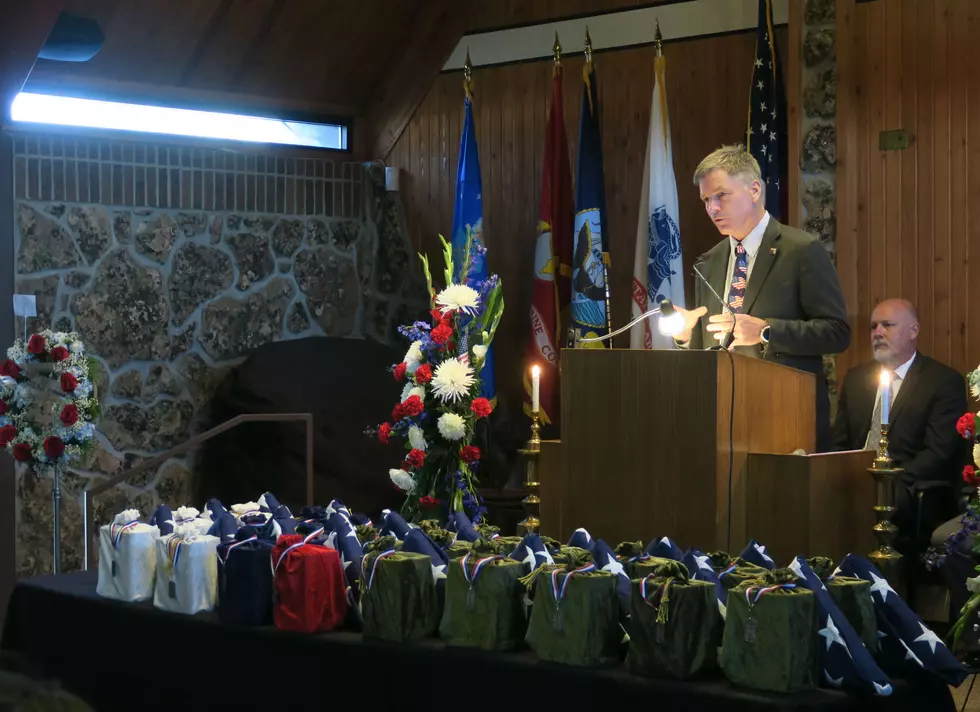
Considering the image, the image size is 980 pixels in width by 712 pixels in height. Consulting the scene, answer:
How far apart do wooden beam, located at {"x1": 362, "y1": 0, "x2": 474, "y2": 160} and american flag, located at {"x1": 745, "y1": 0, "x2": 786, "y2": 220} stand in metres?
1.82

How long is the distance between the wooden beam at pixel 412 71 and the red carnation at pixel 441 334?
308 cm

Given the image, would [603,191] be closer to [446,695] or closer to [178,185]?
[178,185]

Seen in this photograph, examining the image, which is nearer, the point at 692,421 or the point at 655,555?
the point at 655,555

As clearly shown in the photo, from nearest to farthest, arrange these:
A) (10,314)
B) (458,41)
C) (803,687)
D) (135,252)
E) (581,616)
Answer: (803,687), (581,616), (10,314), (135,252), (458,41)

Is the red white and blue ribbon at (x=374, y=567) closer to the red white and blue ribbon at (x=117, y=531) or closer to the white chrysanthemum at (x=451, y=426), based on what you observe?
the red white and blue ribbon at (x=117, y=531)

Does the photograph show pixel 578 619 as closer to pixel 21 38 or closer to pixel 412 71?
pixel 21 38

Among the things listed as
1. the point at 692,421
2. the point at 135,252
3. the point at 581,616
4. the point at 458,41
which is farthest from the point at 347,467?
the point at 581,616

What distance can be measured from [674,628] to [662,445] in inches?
29.0

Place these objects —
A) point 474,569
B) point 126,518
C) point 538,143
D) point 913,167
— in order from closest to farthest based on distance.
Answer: point 474,569, point 126,518, point 913,167, point 538,143

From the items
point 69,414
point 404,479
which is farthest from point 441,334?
point 69,414

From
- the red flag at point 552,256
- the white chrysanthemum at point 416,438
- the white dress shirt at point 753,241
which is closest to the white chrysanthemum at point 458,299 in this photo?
the white chrysanthemum at point 416,438

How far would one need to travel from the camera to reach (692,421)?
9.55ft

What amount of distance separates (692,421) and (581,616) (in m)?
0.68

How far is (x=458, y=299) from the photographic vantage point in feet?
13.8
